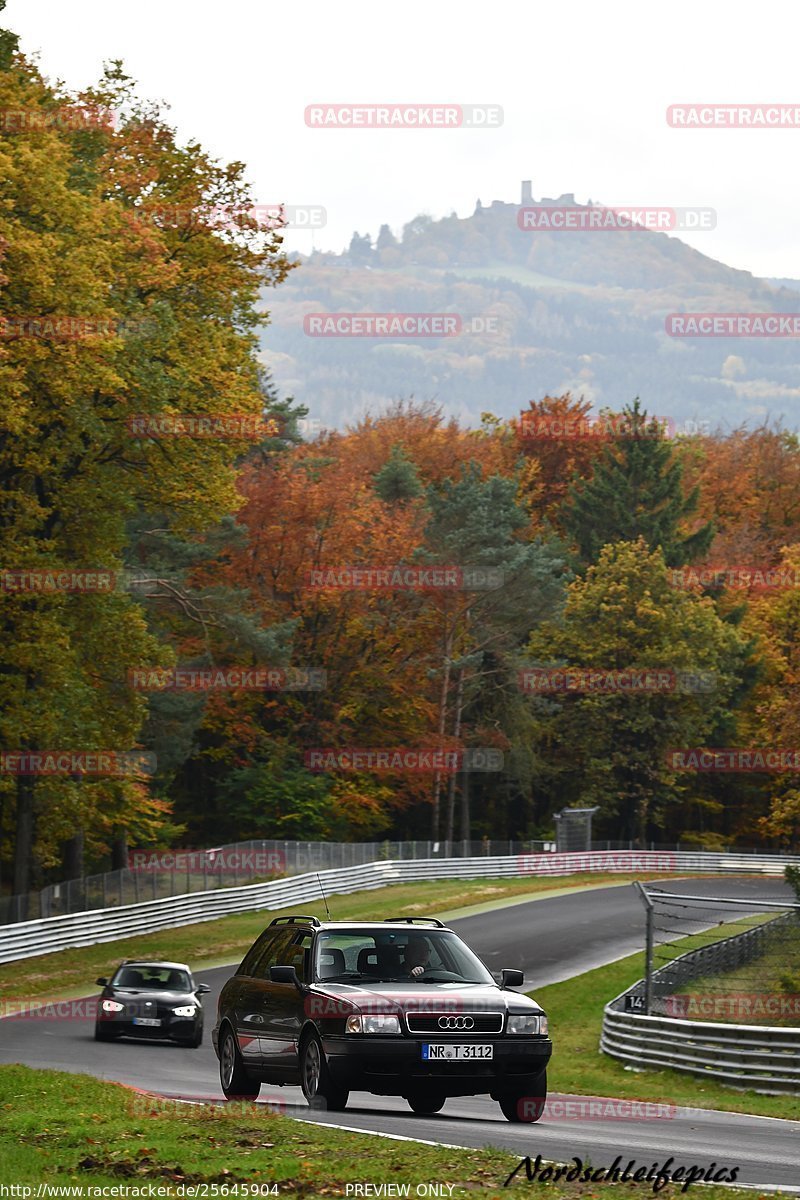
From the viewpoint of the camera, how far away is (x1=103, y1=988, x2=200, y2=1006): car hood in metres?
26.0

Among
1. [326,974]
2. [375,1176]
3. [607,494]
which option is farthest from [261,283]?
[607,494]

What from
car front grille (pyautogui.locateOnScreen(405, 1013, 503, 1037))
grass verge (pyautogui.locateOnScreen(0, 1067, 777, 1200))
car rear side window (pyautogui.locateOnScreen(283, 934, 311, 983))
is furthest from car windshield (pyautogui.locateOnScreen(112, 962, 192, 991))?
car front grille (pyautogui.locateOnScreen(405, 1013, 503, 1037))

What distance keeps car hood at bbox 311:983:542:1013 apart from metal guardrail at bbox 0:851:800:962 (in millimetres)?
25892

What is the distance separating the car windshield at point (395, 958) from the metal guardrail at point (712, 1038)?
25.9 ft

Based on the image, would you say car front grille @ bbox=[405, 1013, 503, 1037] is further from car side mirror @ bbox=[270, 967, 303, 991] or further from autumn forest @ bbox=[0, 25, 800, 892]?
autumn forest @ bbox=[0, 25, 800, 892]

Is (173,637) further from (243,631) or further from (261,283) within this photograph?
(261,283)

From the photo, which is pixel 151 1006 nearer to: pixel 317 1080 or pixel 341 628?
pixel 317 1080

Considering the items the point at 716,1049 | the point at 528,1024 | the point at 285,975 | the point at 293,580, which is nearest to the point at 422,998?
the point at 528,1024

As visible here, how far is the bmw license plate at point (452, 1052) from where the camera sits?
41.9ft

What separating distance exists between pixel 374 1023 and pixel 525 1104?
207cm

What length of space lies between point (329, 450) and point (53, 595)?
5636 cm

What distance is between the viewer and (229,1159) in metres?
10.5

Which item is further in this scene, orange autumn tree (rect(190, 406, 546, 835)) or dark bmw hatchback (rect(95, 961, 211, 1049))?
orange autumn tree (rect(190, 406, 546, 835))

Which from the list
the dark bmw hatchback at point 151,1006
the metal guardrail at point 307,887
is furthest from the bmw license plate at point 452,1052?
the metal guardrail at point 307,887
